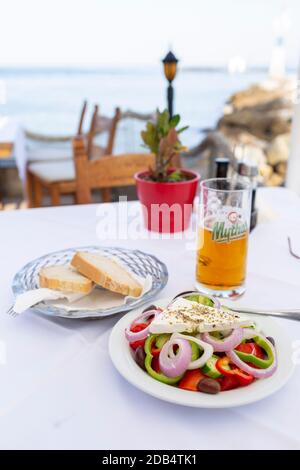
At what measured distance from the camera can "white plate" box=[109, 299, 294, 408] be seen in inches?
15.4

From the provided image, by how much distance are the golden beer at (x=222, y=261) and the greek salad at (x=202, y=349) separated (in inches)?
6.8

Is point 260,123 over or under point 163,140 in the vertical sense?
under

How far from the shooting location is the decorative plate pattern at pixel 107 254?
1.83ft

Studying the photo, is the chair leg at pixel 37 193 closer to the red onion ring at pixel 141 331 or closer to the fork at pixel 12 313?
the fork at pixel 12 313

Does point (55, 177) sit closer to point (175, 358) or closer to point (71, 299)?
point (71, 299)

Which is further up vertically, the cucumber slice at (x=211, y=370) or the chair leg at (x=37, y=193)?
the cucumber slice at (x=211, y=370)

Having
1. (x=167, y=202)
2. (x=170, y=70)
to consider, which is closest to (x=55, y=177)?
(x=170, y=70)

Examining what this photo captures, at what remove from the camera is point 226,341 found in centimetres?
44

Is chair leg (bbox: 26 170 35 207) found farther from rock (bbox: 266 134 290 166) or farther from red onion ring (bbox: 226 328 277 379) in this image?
rock (bbox: 266 134 290 166)

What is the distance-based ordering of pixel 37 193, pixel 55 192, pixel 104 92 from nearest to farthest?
pixel 55 192
pixel 37 193
pixel 104 92

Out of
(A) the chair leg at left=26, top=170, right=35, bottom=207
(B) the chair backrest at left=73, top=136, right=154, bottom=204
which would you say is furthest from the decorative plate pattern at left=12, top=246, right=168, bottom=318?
(A) the chair leg at left=26, top=170, right=35, bottom=207

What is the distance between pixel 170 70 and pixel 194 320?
28.7 inches

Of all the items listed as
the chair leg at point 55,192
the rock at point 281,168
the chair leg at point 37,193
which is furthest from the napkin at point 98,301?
the rock at point 281,168
